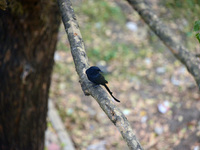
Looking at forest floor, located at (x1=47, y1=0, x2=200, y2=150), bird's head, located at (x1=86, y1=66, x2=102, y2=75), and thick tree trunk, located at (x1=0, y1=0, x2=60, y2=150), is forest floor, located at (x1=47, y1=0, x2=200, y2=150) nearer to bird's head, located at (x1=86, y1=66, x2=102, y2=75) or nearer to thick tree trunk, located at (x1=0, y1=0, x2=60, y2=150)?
thick tree trunk, located at (x1=0, y1=0, x2=60, y2=150)

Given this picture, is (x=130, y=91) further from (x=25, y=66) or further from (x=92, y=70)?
(x=92, y=70)

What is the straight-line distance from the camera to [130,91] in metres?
5.09

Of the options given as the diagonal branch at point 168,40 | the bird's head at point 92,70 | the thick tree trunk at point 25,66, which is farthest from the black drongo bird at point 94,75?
the thick tree trunk at point 25,66

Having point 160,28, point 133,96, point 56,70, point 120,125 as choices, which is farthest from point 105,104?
point 56,70

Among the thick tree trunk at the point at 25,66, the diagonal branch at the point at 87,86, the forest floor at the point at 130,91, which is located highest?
the diagonal branch at the point at 87,86

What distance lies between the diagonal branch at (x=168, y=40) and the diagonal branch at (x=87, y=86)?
926 millimetres

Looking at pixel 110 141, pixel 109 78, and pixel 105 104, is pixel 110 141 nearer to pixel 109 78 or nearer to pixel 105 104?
pixel 109 78

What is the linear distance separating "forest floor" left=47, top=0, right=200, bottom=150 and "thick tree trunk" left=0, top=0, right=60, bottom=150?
1.60m

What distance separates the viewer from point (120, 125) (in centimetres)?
153

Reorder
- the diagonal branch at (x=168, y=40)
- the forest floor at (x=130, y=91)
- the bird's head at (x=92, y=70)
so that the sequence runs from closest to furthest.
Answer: the bird's head at (x=92, y=70)
the diagonal branch at (x=168, y=40)
the forest floor at (x=130, y=91)

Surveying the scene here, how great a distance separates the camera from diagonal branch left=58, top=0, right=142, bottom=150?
4.95ft

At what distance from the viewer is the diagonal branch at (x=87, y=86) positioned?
1510 millimetres

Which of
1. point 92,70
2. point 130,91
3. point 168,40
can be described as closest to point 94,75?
point 92,70

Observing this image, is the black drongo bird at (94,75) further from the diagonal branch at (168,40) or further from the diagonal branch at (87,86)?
the diagonal branch at (168,40)
